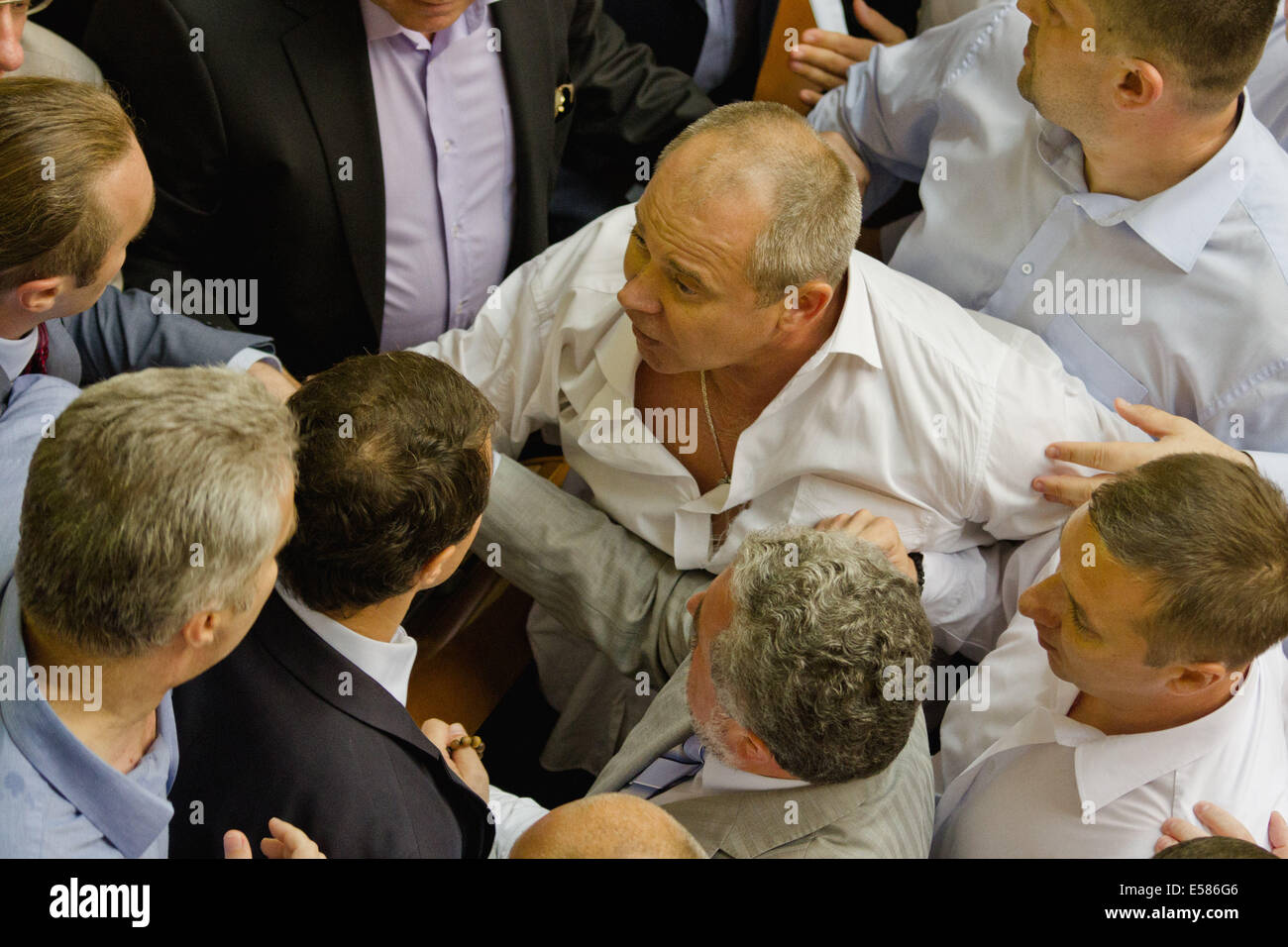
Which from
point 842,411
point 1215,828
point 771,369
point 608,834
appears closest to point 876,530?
point 842,411

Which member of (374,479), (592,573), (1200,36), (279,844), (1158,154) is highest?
(1200,36)

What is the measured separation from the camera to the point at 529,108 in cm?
251

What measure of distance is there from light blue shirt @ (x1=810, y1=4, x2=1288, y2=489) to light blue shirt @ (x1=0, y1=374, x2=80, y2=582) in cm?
164

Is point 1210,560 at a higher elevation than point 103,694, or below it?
higher

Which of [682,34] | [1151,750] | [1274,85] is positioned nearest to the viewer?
[1151,750]

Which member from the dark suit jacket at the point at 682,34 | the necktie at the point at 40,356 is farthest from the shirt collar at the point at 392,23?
the necktie at the point at 40,356

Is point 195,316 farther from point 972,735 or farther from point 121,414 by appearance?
point 972,735

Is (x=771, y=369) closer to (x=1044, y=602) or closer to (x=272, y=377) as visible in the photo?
(x=1044, y=602)

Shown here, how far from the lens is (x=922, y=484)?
2.14 metres

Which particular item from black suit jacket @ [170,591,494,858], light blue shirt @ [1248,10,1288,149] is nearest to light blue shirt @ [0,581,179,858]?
black suit jacket @ [170,591,494,858]

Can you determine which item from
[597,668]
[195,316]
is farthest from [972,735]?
[195,316]

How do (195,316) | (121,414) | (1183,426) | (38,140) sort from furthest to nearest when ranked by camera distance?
(195,316) → (1183,426) → (38,140) → (121,414)

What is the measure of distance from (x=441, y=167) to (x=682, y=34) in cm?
93

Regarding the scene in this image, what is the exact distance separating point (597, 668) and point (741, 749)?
86 cm
